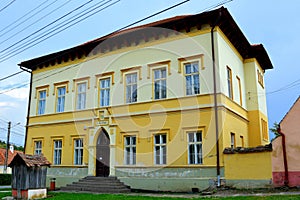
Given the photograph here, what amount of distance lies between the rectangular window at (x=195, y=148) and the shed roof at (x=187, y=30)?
18.6 ft

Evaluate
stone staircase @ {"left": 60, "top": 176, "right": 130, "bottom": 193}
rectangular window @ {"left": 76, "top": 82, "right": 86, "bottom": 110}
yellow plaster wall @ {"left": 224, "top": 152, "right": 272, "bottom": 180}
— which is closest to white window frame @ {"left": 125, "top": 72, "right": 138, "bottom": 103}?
rectangular window @ {"left": 76, "top": 82, "right": 86, "bottom": 110}

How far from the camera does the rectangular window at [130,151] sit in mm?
17406

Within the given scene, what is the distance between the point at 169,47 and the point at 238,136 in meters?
6.21

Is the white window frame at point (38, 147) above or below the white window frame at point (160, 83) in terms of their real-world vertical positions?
below

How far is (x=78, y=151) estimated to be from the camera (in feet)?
65.1

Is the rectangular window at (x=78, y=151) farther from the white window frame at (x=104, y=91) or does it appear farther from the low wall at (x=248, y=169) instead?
the low wall at (x=248, y=169)

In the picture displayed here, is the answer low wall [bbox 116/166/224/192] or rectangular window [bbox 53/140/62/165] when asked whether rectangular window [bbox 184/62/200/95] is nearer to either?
A: low wall [bbox 116/166/224/192]

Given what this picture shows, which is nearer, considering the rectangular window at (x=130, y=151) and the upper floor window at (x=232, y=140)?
the upper floor window at (x=232, y=140)

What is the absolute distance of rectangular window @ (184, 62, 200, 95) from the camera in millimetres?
16294

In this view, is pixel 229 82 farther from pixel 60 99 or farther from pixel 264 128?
pixel 60 99

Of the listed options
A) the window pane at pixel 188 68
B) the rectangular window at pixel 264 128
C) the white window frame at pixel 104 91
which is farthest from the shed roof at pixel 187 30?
the rectangular window at pixel 264 128

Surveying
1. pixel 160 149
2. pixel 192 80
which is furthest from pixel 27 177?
pixel 192 80

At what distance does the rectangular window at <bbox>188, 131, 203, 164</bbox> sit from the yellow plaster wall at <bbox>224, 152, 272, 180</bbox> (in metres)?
1.36

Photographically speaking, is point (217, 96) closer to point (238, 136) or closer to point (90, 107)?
point (238, 136)
